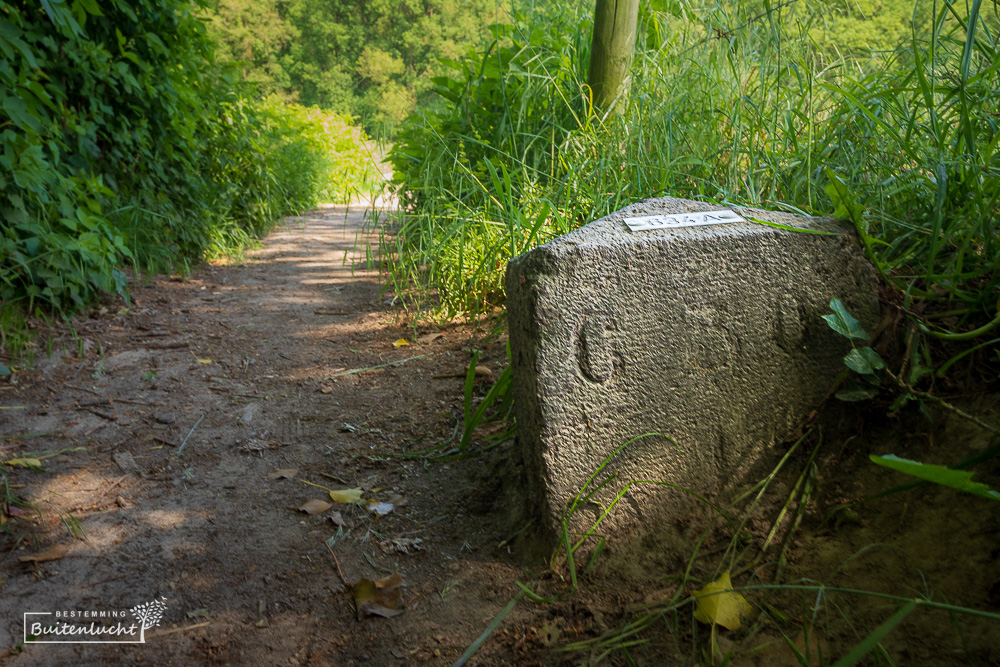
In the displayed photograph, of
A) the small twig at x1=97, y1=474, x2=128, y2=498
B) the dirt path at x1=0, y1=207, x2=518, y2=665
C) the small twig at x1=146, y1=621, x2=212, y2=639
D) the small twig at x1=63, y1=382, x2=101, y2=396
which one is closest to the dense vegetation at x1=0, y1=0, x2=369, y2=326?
the dirt path at x1=0, y1=207, x2=518, y2=665

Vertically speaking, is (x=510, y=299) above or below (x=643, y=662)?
above

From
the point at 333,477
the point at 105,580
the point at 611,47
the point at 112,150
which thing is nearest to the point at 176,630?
the point at 105,580

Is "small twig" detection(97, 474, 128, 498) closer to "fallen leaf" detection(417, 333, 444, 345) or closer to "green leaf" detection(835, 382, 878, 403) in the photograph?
"fallen leaf" detection(417, 333, 444, 345)

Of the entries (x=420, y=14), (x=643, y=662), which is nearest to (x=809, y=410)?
(x=643, y=662)

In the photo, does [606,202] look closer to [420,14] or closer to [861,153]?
[861,153]

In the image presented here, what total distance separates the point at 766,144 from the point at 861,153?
36 cm

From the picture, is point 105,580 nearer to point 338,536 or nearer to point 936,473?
point 338,536

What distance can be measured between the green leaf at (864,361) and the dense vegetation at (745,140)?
9 centimetres

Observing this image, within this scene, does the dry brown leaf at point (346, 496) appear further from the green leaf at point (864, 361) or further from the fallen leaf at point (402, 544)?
the green leaf at point (864, 361)

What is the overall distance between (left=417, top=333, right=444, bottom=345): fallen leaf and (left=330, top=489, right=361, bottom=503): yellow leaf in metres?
1.28

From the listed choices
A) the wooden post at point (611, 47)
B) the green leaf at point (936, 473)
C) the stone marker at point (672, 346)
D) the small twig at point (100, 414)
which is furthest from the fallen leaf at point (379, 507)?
the wooden post at point (611, 47)

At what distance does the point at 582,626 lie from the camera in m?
1.22

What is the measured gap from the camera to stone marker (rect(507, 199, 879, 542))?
4.29 ft

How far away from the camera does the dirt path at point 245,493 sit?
127cm
